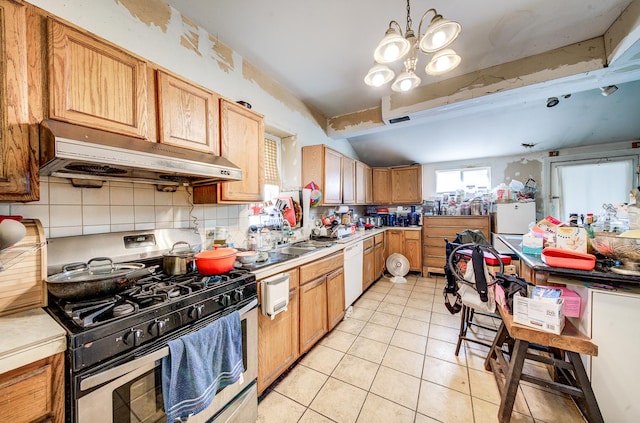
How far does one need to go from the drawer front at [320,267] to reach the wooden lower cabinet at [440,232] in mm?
2316

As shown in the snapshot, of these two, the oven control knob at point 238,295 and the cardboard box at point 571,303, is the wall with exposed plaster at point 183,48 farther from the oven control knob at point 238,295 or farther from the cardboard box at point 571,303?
the cardboard box at point 571,303

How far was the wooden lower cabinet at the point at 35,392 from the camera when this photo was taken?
0.65 metres

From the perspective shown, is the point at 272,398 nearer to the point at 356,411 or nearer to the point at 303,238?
the point at 356,411

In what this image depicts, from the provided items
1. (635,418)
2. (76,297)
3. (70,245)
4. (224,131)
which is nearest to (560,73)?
(635,418)

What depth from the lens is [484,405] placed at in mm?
1456

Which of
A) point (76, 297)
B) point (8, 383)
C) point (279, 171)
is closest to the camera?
point (8, 383)

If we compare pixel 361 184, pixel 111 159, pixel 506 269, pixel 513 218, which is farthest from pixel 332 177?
pixel 513 218

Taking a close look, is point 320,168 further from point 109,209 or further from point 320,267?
point 109,209

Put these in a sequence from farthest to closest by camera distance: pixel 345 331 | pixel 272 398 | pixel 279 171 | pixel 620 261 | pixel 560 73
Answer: pixel 279 171 → pixel 345 331 → pixel 560 73 → pixel 272 398 → pixel 620 261

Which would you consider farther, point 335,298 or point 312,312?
point 335,298

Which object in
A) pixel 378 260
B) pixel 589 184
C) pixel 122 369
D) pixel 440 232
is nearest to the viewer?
pixel 122 369

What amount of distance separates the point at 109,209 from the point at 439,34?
2.18 m

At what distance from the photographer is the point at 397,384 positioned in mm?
1637

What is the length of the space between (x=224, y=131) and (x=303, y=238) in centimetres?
160
